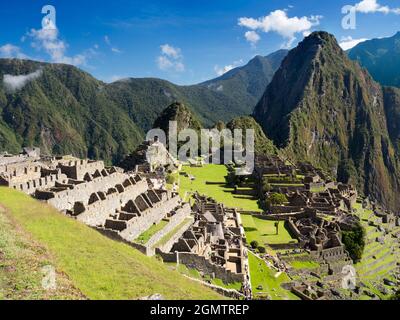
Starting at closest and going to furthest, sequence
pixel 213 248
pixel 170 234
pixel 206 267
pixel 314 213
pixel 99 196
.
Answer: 1. pixel 206 267
2. pixel 99 196
3. pixel 170 234
4. pixel 213 248
5. pixel 314 213

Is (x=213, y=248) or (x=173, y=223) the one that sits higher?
(x=173, y=223)

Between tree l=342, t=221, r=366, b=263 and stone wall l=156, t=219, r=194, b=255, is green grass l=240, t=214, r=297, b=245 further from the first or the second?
stone wall l=156, t=219, r=194, b=255

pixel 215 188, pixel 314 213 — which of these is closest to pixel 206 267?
pixel 314 213

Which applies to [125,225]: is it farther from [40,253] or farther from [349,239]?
[349,239]

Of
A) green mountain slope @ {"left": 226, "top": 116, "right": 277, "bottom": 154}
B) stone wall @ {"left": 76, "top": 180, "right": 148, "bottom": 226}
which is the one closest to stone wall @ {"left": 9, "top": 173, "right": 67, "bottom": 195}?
stone wall @ {"left": 76, "top": 180, "right": 148, "bottom": 226}

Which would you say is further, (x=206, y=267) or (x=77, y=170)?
(x=77, y=170)

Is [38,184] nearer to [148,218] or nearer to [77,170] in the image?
[77,170]

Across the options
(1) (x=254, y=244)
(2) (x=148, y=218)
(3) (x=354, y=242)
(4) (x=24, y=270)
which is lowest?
(3) (x=354, y=242)

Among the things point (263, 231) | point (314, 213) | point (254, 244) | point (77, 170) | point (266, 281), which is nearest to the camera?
point (266, 281)
